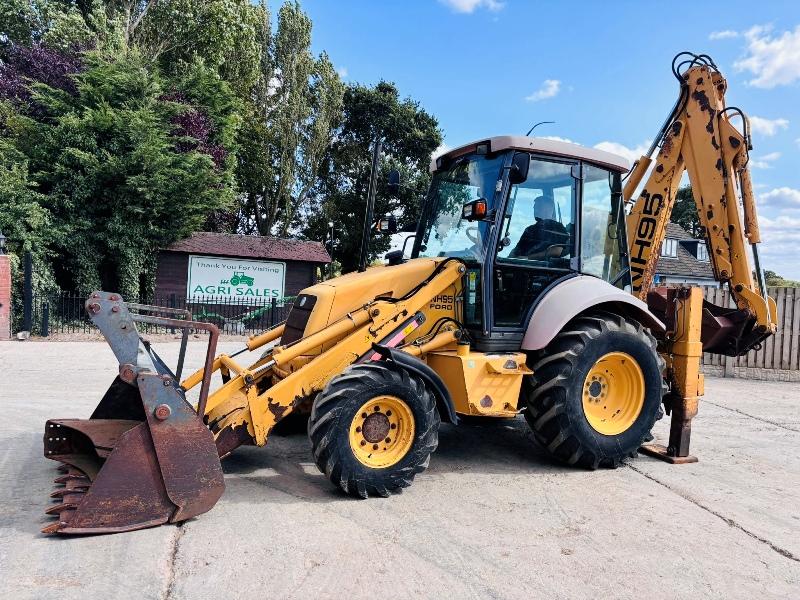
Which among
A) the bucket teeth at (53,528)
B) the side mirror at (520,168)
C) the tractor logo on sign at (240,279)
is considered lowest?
the bucket teeth at (53,528)

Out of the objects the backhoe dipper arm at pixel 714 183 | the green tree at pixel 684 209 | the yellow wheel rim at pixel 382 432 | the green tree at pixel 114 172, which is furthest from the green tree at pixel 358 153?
the green tree at pixel 684 209

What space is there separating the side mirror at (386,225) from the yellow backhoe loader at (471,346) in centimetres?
29

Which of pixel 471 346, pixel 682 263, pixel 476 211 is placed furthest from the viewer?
pixel 682 263

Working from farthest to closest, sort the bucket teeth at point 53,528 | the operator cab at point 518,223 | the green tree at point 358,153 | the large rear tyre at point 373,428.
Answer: the green tree at point 358,153
the operator cab at point 518,223
the large rear tyre at point 373,428
the bucket teeth at point 53,528

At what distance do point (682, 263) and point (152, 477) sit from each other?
3715 centimetres

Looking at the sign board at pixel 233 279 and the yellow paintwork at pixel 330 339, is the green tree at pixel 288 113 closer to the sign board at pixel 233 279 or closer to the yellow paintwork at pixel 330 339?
the sign board at pixel 233 279

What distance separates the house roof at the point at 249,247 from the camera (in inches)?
754

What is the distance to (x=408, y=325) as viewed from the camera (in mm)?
4809

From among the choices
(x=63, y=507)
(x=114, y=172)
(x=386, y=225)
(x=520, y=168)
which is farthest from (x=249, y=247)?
(x=63, y=507)

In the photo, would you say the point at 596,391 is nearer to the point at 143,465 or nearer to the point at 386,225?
the point at 386,225

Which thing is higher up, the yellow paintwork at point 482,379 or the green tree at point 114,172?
the green tree at point 114,172

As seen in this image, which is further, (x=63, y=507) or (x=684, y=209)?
(x=684, y=209)

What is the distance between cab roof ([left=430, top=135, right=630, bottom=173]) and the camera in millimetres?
5031

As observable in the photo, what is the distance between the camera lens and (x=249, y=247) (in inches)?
782
